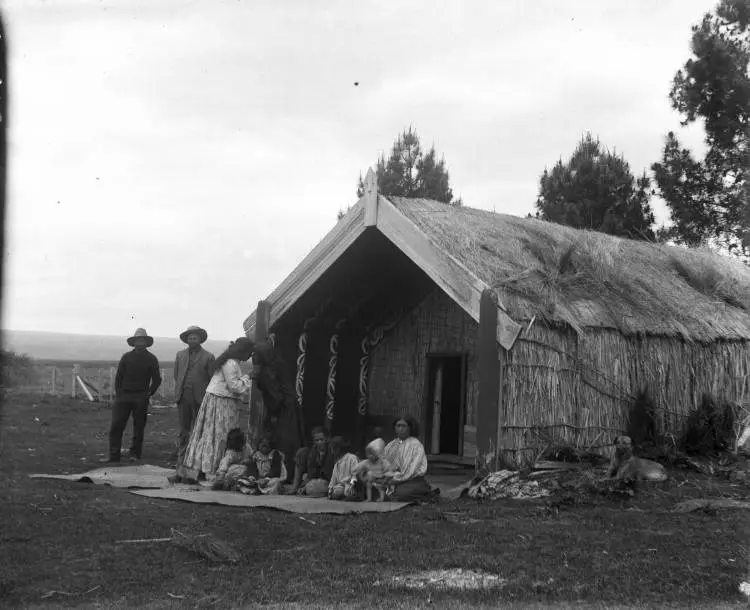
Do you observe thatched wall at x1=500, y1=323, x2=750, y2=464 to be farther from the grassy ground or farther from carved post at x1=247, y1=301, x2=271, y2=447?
carved post at x1=247, y1=301, x2=271, y2=447

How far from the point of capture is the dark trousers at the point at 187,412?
42.5 feet

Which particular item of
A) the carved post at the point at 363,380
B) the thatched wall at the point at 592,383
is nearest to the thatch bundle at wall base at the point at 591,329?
the thatched wall at the point at 592,383

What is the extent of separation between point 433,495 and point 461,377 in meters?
3.74

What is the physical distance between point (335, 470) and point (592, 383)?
3.44 meters

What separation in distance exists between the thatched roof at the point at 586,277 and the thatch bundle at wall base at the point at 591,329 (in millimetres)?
22

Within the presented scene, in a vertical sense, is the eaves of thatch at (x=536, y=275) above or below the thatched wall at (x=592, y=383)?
above

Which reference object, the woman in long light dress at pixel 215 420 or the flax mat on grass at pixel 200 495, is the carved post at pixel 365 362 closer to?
the woman in long light dress at pixel 215 420

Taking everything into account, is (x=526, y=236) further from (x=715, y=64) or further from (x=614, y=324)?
(x=715, y=64)

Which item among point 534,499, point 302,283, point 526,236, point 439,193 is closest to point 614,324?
point 526,236

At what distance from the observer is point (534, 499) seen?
32.4 feet

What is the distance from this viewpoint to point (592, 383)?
39.0ft

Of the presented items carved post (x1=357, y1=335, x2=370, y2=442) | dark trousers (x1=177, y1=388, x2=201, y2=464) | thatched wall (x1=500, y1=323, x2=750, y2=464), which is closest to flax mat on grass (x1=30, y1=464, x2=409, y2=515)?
Answer: dark trousers (x1=177, y1=388, x2=201, y2=464)

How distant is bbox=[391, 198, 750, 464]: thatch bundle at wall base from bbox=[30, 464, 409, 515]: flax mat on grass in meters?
2.14

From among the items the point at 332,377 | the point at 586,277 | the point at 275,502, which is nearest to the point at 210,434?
the point at 275,502
